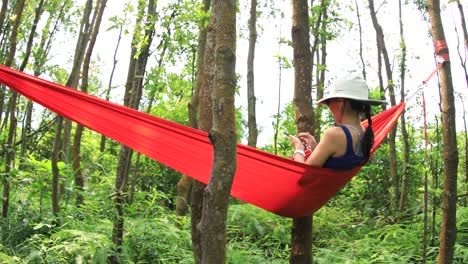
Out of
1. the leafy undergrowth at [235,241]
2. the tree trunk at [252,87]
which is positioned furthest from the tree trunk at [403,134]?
the tree trunk at [252,87]

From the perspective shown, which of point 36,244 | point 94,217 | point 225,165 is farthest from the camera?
point 94,217

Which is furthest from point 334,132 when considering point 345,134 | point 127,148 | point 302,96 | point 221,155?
point 127,148

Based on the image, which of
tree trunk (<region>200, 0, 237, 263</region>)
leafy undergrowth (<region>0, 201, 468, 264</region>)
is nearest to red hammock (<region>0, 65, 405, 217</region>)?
tree trunk (<region>200, 0, 237, 263</region>)

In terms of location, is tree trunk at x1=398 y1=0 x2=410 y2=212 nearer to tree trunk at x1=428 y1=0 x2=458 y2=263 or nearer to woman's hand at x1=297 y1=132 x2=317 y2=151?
tree trunk at x1=428 y1=0 x2=458 y2=263

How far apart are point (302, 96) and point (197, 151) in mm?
548

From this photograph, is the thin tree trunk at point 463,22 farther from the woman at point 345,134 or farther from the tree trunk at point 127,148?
the woman at point 345,134

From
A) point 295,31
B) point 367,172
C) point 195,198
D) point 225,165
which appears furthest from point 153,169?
point 225,165

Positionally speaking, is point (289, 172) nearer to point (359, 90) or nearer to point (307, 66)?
point (359, 90)

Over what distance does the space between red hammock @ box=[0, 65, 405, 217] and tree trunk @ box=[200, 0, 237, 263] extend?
0.42 m

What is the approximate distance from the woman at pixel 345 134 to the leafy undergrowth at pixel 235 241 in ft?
4.24

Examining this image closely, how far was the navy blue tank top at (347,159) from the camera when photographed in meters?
2.01

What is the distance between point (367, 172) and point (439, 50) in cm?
324

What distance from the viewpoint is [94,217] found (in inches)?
133

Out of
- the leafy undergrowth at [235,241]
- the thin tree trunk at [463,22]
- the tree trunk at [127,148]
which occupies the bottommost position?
the leafy undergrowth at [235,241]
